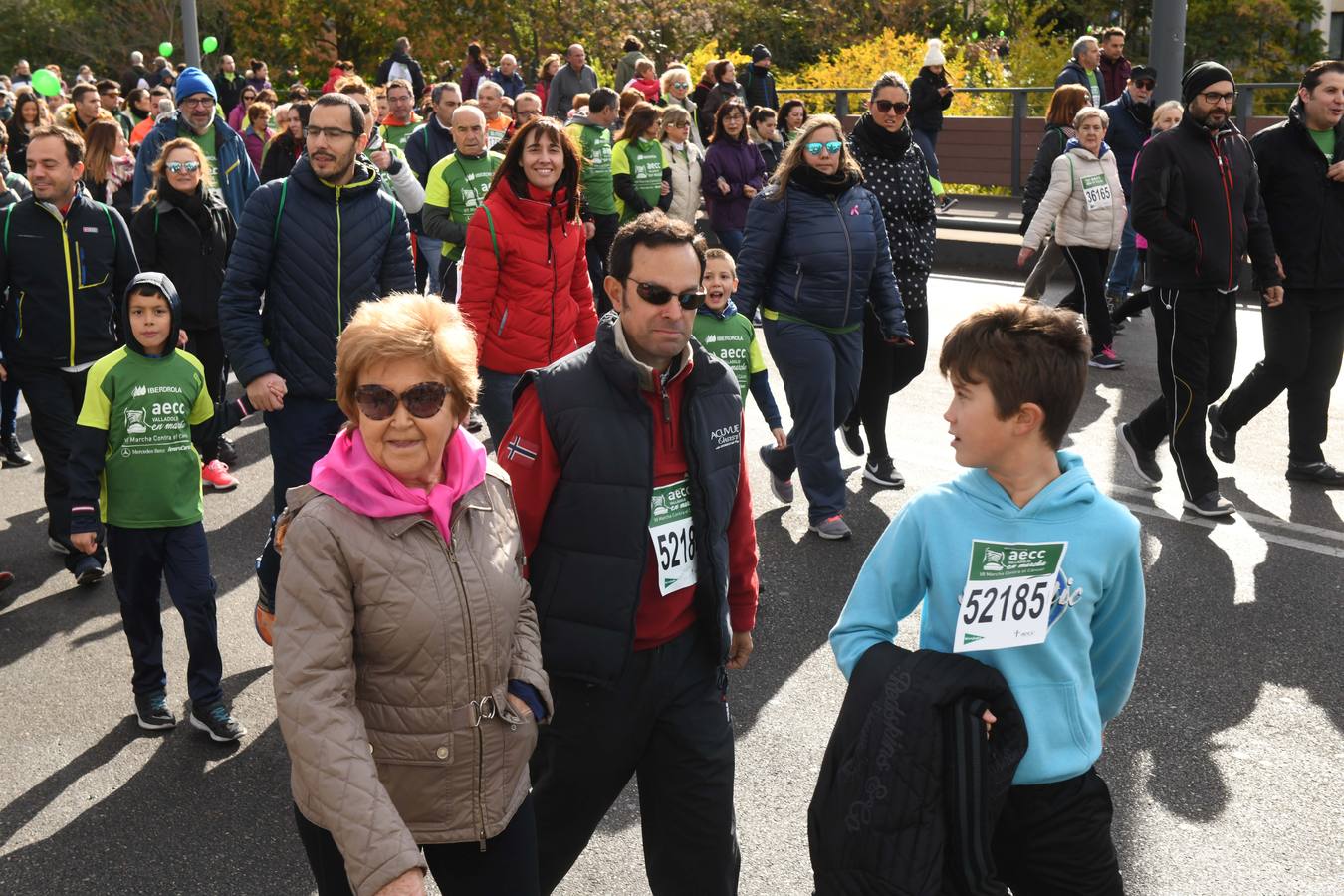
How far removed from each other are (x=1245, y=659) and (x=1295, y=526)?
182cm

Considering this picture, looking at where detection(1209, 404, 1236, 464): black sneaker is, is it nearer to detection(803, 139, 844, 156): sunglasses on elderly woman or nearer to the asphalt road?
the asphalt road

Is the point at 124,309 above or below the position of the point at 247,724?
above

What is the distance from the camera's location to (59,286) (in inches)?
281

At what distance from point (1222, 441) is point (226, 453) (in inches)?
228

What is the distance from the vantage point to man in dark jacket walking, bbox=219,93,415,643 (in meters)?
5.76

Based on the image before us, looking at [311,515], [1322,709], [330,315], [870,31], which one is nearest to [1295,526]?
[1322,709]

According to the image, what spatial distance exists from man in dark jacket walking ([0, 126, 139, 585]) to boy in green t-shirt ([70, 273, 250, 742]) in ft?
5.57

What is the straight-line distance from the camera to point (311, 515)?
2.80 metres

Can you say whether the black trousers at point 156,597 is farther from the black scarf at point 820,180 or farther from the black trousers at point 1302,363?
the black trousers at point 1302,363

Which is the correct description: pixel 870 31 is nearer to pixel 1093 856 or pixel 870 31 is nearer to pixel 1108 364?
pixel 1108 364

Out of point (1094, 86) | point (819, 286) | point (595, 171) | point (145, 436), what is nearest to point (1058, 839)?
point (145, 436)

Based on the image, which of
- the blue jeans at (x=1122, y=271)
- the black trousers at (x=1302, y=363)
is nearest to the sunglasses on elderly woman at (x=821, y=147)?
the black trousers at (x=1302, y=363)

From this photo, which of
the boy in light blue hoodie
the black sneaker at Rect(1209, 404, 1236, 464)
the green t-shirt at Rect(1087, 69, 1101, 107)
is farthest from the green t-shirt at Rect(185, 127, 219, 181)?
the green t-shirt at Rect(1087, 69, 1101, 107)

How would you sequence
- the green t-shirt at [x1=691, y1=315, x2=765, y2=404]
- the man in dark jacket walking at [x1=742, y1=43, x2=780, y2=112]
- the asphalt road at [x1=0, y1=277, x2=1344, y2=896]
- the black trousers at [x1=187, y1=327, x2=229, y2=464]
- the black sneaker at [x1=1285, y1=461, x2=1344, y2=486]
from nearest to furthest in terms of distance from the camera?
the asphalt road at [x1=0, y1=277, x2=1344, y2=896] → the green t-shirt at [x1=691, y1=315, x2=765, y2=404] → the black sneaker at [x1=1285, y1=461, x2=1344, y2=486] → the black trousers at [x1=187, y1=327, x2=229, y2=464] → the man in dark jacket walking at [x1=742, y1=43, x2=780, y2=112]
